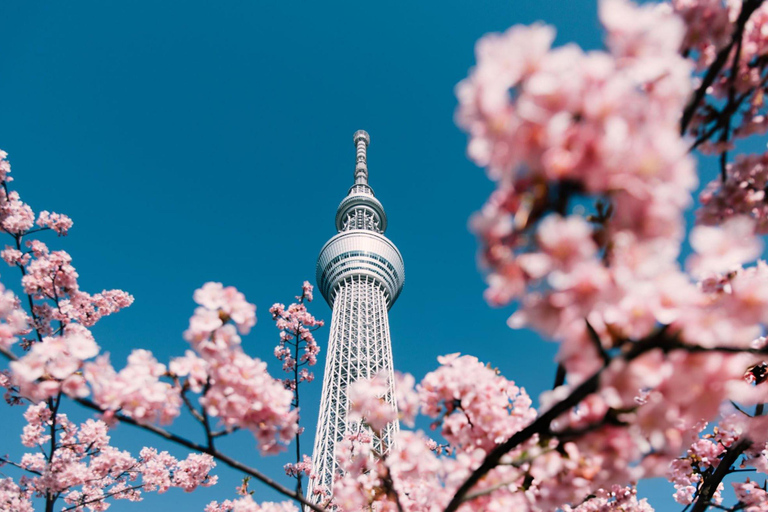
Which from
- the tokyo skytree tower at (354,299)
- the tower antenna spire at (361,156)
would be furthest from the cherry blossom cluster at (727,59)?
the tower antenna spire at (361,156)

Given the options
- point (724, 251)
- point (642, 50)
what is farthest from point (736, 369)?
point (642, 50)

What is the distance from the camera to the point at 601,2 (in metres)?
0.99

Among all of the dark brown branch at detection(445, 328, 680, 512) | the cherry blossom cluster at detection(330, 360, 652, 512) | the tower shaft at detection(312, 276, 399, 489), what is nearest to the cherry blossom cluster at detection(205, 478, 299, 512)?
the cherry blossom cluster at detection(330, 360, 652, 512)

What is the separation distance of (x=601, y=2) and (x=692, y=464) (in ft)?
15.6

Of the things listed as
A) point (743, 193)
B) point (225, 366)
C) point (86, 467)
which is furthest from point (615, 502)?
point (86, 467)

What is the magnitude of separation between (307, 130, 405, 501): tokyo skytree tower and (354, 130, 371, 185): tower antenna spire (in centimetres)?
80

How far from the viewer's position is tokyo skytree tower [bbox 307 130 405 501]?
3369cm

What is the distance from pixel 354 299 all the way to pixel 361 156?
940 inches

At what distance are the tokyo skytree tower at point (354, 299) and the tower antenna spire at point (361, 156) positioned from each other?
0.80 metres

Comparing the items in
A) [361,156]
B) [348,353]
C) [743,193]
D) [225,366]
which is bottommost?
[225,366]

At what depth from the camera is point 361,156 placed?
55.8m

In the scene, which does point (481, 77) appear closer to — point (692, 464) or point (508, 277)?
point (508, 277)

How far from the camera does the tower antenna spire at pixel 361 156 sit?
52028 mm

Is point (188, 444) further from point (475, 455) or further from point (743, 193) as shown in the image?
point (743, 193)
